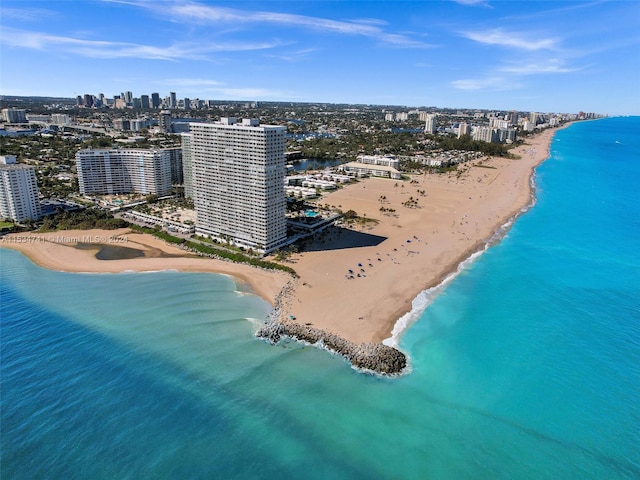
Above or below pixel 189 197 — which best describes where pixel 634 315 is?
below

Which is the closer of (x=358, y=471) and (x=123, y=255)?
(x=358, y=471)

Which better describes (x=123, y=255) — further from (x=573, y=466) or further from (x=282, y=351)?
(x=573, y=466)

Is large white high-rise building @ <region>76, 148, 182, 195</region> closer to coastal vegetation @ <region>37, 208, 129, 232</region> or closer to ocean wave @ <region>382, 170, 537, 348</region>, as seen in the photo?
coastal vegetation @ <region>37, 208, 129, 232</region>

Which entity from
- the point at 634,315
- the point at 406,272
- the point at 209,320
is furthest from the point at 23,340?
the point at 634,315

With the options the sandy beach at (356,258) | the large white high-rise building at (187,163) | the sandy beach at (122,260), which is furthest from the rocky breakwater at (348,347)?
the large white high-rise building at (187,163)

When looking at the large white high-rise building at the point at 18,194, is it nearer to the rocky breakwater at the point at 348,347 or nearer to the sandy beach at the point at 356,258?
the sandy beach at the point at 356,258

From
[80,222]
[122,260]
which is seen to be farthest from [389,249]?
[80,222]
